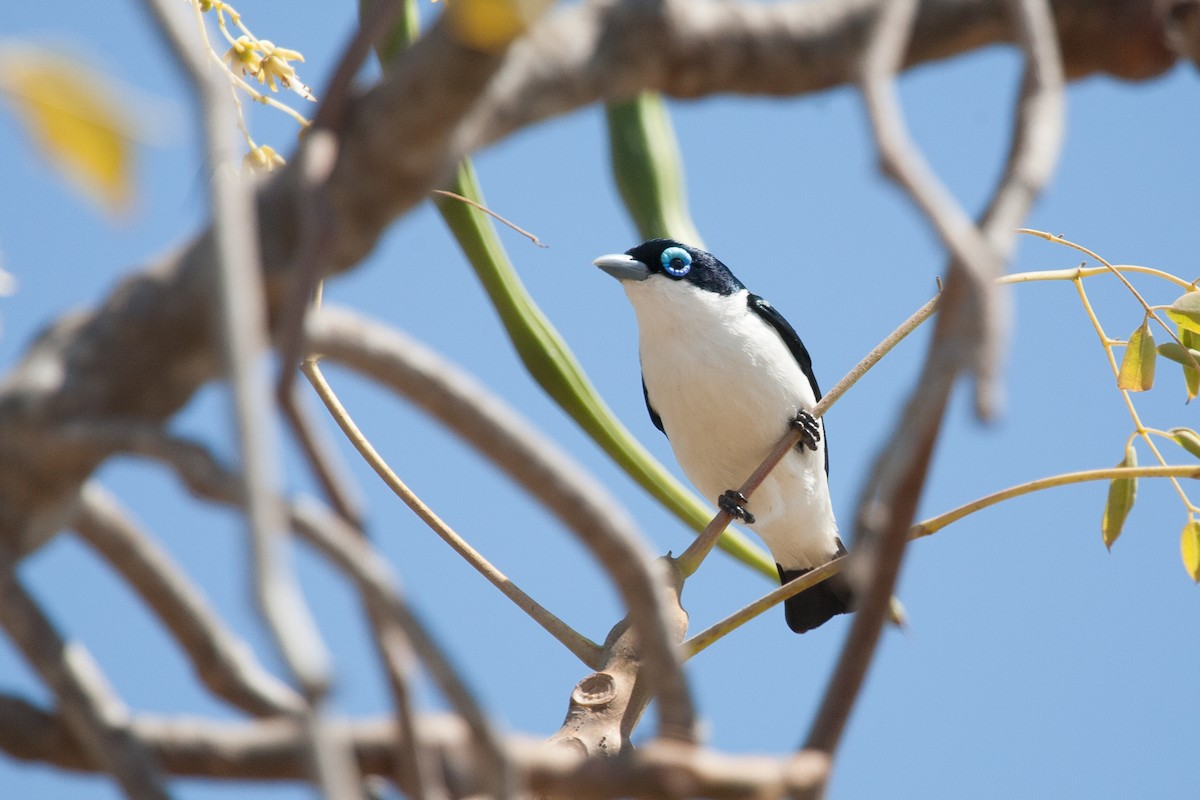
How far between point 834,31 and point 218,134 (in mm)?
557

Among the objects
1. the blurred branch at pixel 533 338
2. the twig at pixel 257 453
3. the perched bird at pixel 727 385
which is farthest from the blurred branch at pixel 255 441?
the perched bird at pixel 727 385

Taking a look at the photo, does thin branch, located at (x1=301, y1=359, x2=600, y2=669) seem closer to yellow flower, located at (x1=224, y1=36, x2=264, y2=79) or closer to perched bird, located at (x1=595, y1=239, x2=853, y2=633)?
yellow flower, located at (x1=224, y1=36, x2=264, y2=79)

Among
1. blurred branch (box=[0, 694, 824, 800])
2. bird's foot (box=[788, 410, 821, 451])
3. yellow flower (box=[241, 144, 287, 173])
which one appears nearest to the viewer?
blurred branch (box=[0, 694, 824, 800])

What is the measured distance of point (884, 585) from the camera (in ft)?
2.88

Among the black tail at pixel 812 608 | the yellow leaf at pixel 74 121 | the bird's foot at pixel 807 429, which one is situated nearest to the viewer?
the yellow leaf at pixel 74 121

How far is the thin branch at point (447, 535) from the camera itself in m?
2.54

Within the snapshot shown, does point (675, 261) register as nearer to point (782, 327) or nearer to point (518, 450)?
point (782, 327)

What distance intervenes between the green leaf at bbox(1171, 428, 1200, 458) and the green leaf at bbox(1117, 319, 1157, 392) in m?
0.14

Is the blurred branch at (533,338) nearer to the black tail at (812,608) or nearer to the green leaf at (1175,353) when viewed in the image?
the green leaf at (1175,353)

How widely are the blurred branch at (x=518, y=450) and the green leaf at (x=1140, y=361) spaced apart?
1926mm

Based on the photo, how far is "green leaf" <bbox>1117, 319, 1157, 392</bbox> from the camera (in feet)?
8.67

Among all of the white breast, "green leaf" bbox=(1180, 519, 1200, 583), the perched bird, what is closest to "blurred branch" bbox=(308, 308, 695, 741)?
"green leaf" bbox=(1180, 519, 1200, 583)

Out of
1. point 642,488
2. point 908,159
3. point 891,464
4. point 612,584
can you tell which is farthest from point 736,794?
point 642,488

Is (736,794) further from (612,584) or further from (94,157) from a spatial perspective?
(94,157)
